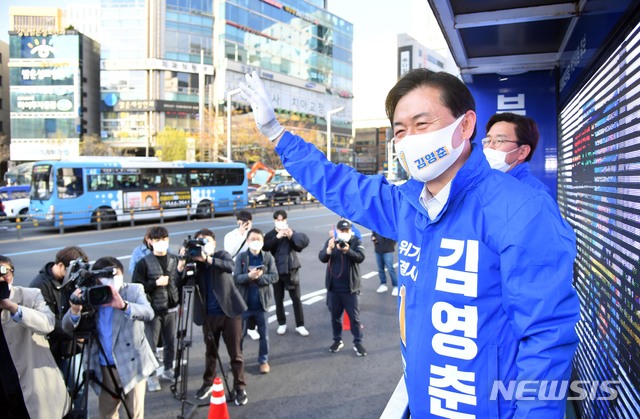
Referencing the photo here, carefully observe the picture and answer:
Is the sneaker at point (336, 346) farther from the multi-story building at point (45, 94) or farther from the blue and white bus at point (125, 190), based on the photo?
the multi-story building at point (45, 94)

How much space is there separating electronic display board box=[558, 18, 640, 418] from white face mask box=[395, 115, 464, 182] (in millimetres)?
584

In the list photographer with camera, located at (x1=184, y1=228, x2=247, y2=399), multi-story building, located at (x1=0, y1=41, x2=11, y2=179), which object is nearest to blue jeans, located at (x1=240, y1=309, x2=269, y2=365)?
photographer with camera, located at (x1=184, y1=228, x2=247, y2=399)

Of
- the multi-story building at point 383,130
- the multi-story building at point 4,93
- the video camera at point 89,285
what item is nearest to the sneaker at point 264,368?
the video camera at point 89,285

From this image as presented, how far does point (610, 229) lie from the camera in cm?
184

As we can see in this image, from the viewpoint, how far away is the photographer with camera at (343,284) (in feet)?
20.5

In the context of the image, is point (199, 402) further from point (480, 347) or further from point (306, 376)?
point (480, 347)

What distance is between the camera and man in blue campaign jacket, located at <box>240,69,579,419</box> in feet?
3.96

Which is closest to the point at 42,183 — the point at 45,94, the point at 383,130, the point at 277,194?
the point at 277,194

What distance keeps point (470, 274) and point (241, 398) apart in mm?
4125

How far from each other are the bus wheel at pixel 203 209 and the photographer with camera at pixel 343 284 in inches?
743

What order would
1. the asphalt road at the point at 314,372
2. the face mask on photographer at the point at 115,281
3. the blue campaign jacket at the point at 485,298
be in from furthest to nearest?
the asphalt road at the point at 314,372, the face mask on photographer at the point at 115,281, the blue campaign jacket at the point at 485,298

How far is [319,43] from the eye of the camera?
70625mm

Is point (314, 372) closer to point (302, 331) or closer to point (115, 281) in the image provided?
point (302, 331)

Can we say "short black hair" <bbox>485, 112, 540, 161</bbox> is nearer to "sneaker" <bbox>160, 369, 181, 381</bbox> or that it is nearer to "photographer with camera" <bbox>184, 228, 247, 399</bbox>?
"photographer with camera" <bbox>184, 228, 247, 399</bbox>
